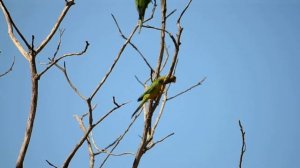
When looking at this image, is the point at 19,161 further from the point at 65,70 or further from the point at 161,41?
the point at 161,41

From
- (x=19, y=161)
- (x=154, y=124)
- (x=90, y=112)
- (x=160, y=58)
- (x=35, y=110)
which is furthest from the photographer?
(x=154, y=124)

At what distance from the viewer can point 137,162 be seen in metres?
2.54

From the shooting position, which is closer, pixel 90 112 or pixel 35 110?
pixel 35 110

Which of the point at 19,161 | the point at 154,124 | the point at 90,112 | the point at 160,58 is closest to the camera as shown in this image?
the point at 19,161

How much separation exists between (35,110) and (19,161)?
0.40m

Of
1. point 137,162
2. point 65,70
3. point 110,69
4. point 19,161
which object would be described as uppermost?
point 65,70

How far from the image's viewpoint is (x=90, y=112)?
2.56 m

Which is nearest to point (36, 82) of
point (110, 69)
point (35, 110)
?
point (35, 110)

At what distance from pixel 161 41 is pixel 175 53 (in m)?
0.39

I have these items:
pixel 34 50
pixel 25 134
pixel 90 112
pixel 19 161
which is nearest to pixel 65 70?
pixel 34 50

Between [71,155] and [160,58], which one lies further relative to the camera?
[160,58]

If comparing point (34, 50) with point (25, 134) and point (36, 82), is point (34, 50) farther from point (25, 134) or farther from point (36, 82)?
point (25, 134)

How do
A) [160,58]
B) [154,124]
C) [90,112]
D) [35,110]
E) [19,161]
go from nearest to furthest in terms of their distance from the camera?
[19,161]
[35,110]
[90,112]
[160,58]
[154,124]

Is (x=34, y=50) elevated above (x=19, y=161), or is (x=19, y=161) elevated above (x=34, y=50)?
(x=34, y=50)
